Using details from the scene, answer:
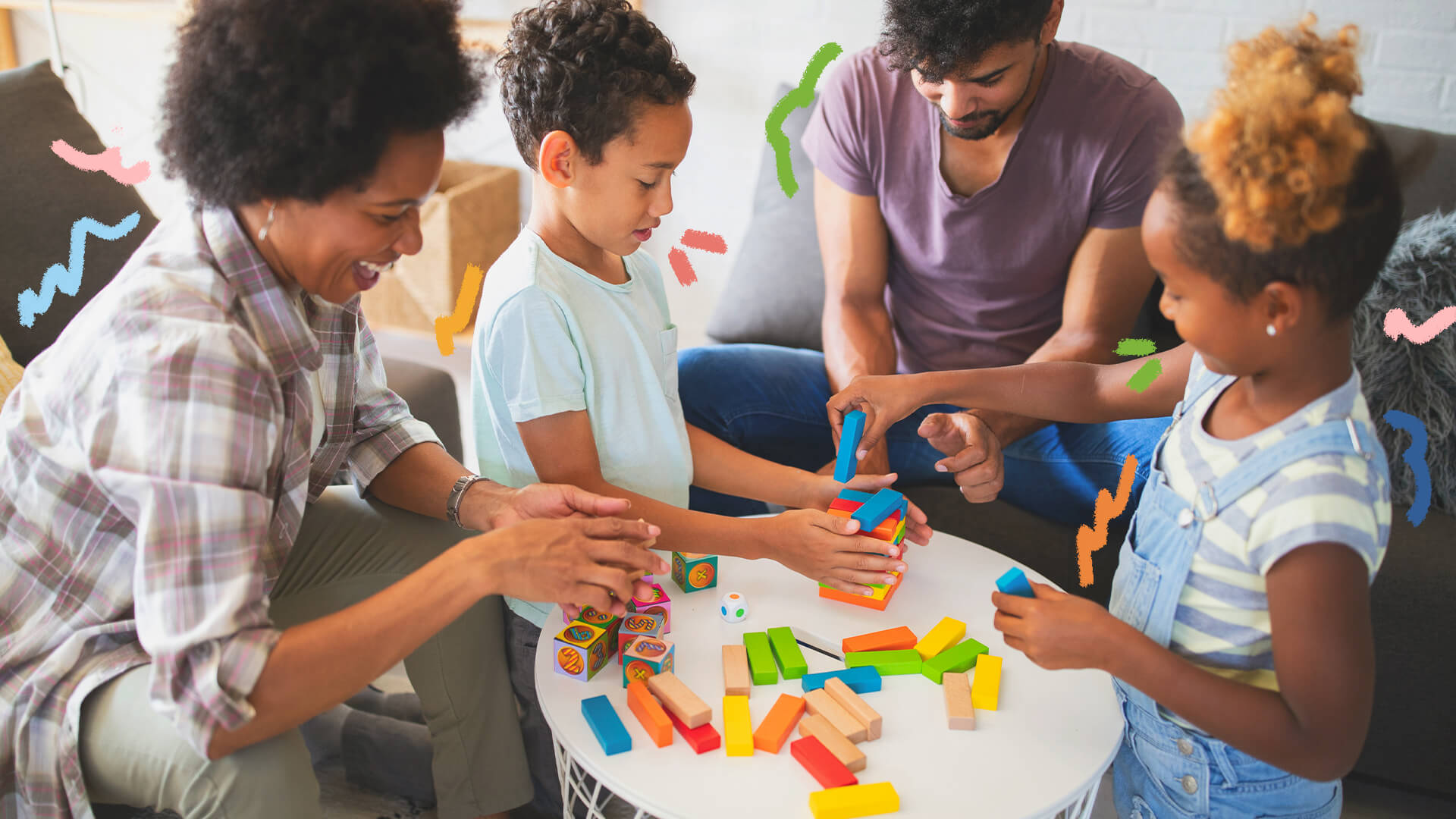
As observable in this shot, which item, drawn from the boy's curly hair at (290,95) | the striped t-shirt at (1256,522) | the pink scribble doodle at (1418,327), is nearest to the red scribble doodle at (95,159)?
the boy's curly hair at (290,95)

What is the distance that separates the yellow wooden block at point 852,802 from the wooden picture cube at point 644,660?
216mm

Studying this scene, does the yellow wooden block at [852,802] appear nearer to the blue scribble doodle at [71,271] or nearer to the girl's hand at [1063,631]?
the girl's hand at [1063,631]

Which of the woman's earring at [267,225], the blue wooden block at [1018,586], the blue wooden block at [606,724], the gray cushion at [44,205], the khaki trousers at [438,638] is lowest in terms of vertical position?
the khaki trousers at [438,638]

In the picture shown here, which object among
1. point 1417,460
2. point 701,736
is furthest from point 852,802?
point 1417,460

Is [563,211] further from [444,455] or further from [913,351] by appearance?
[913,351]

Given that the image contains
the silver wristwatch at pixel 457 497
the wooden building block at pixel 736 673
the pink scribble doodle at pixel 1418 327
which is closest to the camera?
the wooden building block at pixel 736 673

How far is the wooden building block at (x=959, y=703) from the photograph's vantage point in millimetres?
963

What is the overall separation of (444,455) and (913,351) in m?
0.86

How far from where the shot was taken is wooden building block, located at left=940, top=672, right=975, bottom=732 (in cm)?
96

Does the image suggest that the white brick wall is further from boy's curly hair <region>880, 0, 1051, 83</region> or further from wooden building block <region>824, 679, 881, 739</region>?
wooden building block <region>824, 679, 881, 739</region>

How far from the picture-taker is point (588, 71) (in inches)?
44.6

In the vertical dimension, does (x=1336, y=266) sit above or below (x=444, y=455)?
above

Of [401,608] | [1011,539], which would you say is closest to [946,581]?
[1011,539]

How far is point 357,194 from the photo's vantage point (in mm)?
914
